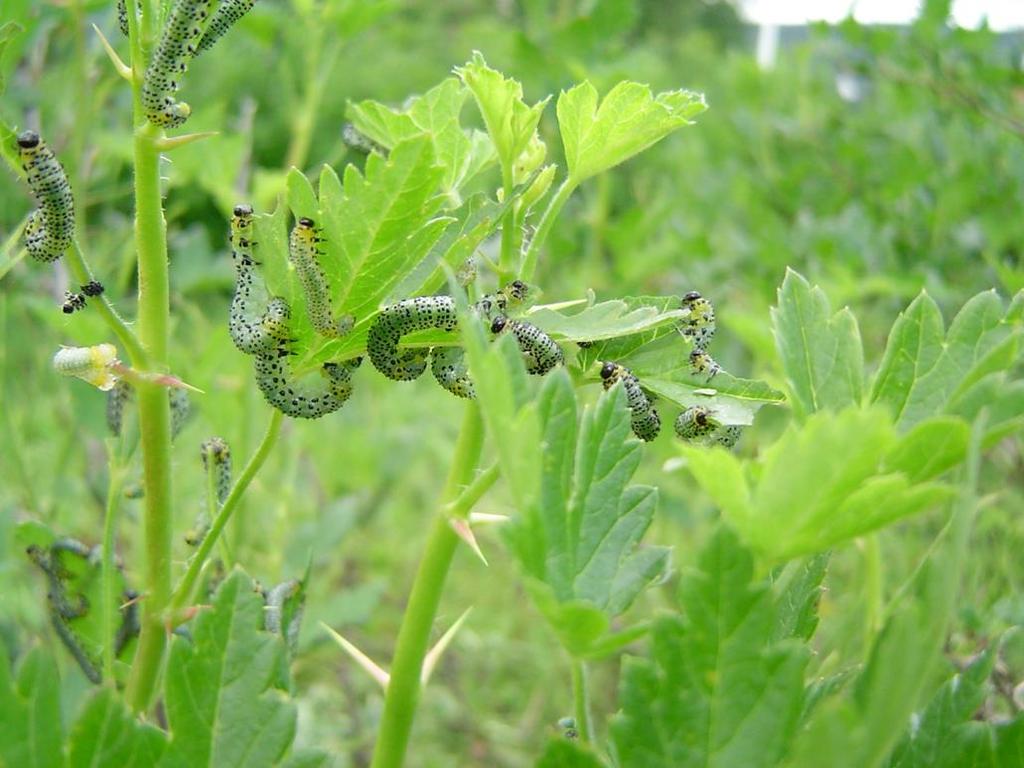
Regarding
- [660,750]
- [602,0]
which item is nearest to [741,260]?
[602,0]

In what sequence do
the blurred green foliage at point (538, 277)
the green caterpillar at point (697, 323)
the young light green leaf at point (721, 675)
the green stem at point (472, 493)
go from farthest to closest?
the blurred green foliage at point (538, 277)
the green caterpillar at point (697, 323)
the green stem at point (472, 493)
the young light green leaf at point (721, 675)

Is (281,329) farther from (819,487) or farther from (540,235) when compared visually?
(819,487)

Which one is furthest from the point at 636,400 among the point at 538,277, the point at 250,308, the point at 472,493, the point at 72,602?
the point at 538,277

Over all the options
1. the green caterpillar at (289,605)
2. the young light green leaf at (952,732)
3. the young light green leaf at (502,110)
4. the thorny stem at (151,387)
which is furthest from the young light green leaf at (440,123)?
the young light green leaf at (952,732)

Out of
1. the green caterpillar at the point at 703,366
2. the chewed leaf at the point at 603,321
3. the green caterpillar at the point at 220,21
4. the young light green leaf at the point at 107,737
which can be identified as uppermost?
the green caterpillar at the point at 220,21

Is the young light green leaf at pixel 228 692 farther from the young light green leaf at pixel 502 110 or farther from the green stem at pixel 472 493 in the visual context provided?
the young light green leaf at pixel 502 110

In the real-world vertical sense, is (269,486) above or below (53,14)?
below

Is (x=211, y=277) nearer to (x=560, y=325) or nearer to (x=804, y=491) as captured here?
(x=560, y=325)
